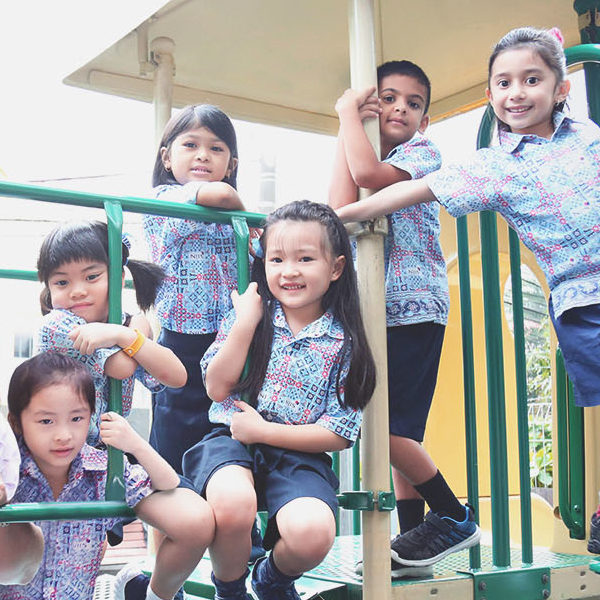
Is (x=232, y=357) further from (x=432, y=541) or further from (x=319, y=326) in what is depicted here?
(x=432, y=541)

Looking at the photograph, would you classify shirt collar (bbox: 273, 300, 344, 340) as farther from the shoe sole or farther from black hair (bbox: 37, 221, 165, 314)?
the shoe sole

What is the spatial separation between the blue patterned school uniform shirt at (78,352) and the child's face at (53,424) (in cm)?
11

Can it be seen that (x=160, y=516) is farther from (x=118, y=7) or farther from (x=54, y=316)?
(x=118, y=7)

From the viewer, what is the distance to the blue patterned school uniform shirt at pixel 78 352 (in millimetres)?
2115

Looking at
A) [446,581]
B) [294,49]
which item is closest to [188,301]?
[446,581]

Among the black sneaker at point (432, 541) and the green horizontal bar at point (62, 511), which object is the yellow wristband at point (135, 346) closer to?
the green horizontal bar at point (62, 511)

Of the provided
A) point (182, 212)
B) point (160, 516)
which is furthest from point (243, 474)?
point (182, 212)

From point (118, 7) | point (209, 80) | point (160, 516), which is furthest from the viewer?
point (209, 80)

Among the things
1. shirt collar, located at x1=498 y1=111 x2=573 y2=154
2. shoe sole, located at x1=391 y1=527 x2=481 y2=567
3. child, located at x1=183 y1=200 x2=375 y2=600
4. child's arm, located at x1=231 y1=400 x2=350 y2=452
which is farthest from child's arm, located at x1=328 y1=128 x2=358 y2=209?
shoe sole, located at x1=391 y1=527 x2=481 y2=567

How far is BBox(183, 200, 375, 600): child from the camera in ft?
6.88

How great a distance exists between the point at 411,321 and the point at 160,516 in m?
0.97

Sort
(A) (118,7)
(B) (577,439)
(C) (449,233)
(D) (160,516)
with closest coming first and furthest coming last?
(D) (160,516), (B) (577,439), (A) (118,7), (C) (449,233)

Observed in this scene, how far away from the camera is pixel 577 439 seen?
2.83 meters

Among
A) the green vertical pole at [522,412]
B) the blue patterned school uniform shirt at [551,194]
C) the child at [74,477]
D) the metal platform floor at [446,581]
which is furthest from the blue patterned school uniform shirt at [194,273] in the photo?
the green vertical pole at [522,412]
